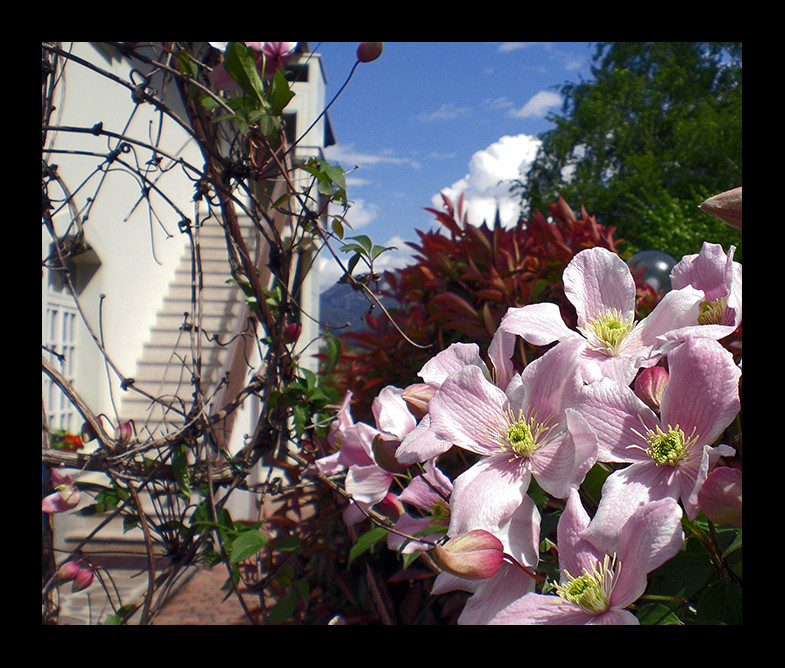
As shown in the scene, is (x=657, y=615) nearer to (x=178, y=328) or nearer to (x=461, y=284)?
(x=461, y=284)

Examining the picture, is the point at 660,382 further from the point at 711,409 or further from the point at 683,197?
the point at 683,197

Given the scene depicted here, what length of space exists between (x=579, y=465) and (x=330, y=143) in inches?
388

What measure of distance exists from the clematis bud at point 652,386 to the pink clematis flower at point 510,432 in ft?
0.20

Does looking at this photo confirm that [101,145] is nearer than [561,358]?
No

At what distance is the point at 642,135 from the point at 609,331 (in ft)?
55.1

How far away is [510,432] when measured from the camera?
0.52 metres

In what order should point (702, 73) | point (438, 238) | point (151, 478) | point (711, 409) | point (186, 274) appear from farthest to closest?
point (702, 73) < point (186, 274) < point (438, 238) < point (151, 478) < point (711, 409)

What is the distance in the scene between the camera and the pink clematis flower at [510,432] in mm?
476

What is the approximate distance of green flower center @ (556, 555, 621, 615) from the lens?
0.44 metres

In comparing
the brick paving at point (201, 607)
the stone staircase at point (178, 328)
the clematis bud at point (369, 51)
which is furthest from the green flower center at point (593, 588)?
the stone staircase at point (178, 328)

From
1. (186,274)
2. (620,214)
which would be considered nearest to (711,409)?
(186,274)

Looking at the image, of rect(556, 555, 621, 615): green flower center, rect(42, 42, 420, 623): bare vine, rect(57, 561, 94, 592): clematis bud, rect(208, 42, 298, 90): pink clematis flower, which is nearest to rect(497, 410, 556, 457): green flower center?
rect(556, 555, 621, 615): green flower center

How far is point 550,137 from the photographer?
53.6 ft

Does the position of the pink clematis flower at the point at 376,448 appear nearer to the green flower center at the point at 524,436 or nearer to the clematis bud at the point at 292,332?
the green flower center at the point at 524,436
